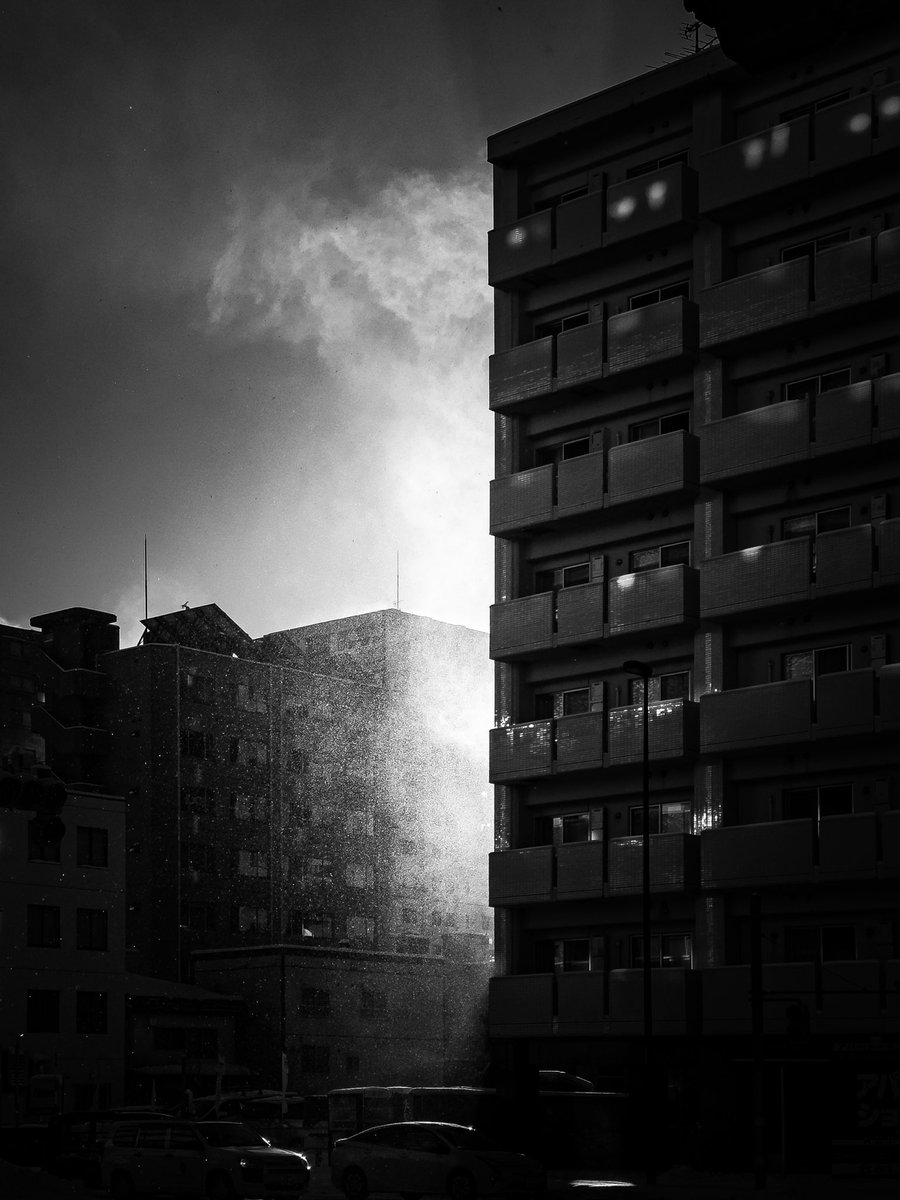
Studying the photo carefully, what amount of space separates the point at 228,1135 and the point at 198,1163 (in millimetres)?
1217

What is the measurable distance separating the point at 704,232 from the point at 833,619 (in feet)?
36.1

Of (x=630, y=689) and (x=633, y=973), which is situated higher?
(x=630, y=689)

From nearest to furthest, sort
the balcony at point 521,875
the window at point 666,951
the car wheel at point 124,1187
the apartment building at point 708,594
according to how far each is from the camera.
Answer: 1. the car wheel at point 124,1187
2. the apartment building at point 708,594
3. the window at point 666,951
4. the balcony at point 521,875

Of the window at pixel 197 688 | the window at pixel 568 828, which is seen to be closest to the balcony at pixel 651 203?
the window at pixel 568 828

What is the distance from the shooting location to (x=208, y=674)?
111 metres

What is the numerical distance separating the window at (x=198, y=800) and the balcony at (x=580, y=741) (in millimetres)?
66770

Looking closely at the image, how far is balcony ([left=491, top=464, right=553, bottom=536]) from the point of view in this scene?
4562 centimetres

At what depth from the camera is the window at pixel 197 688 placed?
109250 mm

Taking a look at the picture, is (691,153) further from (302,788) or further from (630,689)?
(302,788)

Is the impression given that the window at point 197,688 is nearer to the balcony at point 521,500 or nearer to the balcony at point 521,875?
the balcony at point 521,500

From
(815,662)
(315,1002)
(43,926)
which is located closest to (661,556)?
(815,662)

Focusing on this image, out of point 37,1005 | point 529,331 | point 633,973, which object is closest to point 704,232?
point 529,331

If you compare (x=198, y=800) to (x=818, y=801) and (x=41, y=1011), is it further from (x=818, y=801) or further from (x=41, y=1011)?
(x=818, y=801)

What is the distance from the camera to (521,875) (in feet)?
144
